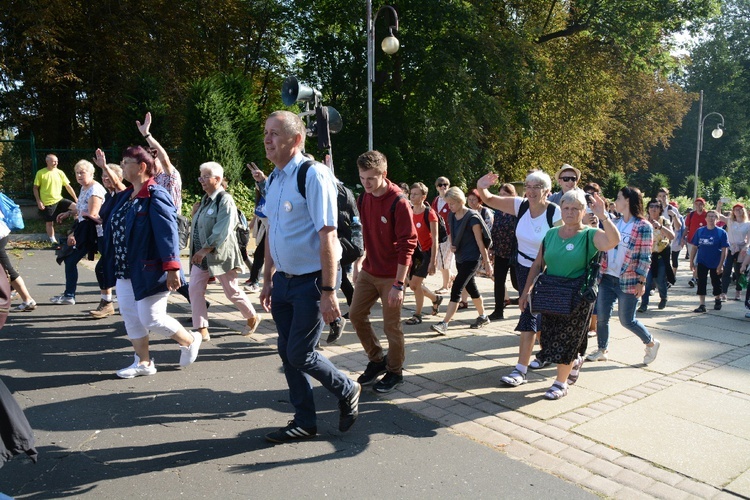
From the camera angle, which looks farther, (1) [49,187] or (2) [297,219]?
(1) [49,187]

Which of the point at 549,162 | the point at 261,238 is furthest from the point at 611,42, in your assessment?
the point at 261,238

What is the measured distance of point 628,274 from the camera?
20.2 feet

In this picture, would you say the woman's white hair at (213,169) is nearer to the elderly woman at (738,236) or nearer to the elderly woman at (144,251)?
the elderly woman at (144,251)

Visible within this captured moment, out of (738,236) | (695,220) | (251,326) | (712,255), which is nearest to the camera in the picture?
(251,326)

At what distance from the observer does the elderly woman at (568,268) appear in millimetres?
4957

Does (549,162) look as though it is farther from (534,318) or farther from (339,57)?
(534,318)

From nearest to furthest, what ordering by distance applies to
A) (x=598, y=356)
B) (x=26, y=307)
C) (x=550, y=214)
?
1. (x=550, y=214)
2. (x=598, y=356)
3. (x=26, y=307)

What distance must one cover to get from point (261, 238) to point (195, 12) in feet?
56.1

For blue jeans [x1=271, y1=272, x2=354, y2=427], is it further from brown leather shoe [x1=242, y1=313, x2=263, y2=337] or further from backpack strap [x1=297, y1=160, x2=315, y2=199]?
brown leather shoe [x1=242, y1=313, x2=263, y2=337]

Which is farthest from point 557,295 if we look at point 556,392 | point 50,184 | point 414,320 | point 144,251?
point 50,184

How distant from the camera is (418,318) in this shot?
7988mm

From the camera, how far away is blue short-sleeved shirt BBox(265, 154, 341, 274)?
3.94 metres

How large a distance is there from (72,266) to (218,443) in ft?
16.9

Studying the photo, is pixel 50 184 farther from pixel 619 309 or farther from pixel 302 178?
pixel 619 309
